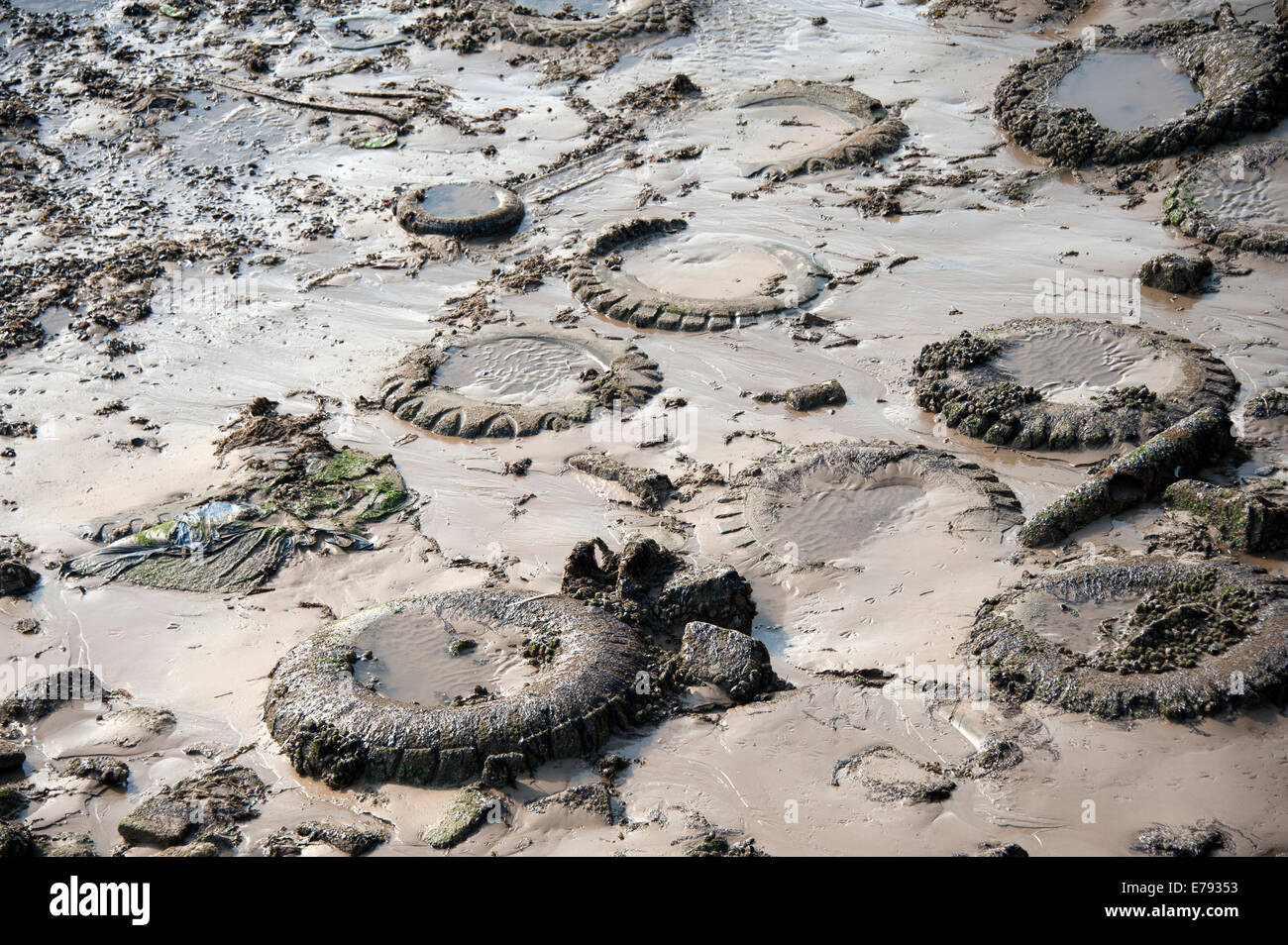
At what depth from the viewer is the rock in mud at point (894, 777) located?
199 inches

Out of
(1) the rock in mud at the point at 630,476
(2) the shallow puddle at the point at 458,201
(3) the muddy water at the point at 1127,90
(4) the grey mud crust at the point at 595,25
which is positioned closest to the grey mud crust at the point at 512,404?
(1) the rock in mud at the point at 630,476

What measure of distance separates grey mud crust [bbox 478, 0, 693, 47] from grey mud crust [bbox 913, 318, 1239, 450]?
25.4 feet

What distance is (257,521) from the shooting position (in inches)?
298

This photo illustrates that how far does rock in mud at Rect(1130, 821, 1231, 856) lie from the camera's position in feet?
15.0

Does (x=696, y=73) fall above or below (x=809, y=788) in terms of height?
above

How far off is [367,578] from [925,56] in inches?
378

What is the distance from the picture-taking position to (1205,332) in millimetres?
8383

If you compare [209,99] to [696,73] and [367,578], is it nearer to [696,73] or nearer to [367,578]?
[696,73]

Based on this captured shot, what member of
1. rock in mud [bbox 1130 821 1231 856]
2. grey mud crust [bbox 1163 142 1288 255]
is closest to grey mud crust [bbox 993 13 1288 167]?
grey mud crust [bbox 1163 142 1288 255]

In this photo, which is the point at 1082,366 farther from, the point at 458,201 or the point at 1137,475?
the point at 458,201

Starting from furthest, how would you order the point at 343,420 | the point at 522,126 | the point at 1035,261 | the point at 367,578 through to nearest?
the point at 522,126
the point at 1035,261
the point at 343,420
the point at 367,578

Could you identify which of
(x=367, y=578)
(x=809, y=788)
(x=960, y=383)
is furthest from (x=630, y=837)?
(x=960, y=383)

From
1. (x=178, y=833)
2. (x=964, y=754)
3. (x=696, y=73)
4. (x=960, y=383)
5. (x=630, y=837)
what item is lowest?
(x=178, y=833)

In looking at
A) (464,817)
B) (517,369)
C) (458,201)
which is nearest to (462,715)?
(464,817)
